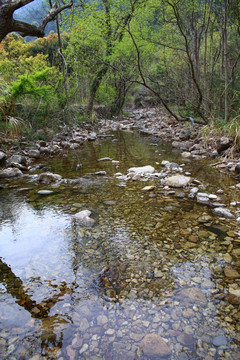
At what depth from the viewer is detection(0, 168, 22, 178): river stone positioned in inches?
235

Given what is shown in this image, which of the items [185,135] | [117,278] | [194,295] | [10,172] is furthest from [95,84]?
[194,295]

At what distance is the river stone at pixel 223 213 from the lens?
143 inches

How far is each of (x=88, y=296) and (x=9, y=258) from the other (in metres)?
1.17

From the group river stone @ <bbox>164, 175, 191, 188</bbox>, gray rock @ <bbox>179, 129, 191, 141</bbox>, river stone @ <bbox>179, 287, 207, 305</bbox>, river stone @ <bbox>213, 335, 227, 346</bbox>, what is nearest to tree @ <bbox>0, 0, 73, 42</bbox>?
river stone @ <bbox>164, 175, 191, 188</bbox>

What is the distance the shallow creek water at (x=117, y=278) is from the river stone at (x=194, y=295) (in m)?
0.01

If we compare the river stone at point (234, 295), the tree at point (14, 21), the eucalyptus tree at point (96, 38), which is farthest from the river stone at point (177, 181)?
the eucalyptus tree at point (96, 38)

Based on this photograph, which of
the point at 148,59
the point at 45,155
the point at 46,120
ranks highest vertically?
the point at 148,59

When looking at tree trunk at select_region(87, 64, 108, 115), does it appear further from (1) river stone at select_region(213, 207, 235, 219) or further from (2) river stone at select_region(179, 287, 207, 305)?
(2) river stone at select_region(179, 287, 207, 305)

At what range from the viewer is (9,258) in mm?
2789

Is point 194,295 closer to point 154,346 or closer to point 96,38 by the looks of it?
point 154,346

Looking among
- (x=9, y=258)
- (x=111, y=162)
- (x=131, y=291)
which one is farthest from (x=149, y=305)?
(x=111, y=162)

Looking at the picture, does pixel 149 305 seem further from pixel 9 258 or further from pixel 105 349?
pixel 9 258

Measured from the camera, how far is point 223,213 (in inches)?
145

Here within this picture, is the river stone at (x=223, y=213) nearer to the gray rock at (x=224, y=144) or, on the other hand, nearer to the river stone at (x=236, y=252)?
the river stone at (x=236, y=252)
